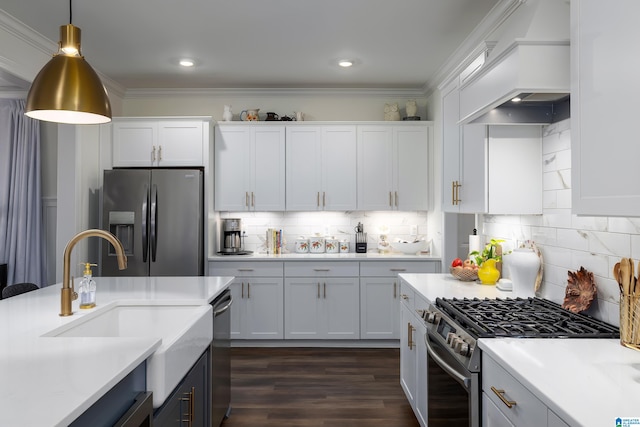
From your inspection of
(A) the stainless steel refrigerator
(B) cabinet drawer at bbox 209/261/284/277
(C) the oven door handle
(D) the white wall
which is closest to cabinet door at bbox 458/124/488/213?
(D) the white wall

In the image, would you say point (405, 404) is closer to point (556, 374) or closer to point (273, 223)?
point (556, 374)

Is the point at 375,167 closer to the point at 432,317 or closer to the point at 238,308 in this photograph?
the point at 238,308

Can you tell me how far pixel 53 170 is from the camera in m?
4.69

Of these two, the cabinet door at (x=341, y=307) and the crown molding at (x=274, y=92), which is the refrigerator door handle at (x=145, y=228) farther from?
the cabinet door at (x=341, y=307)

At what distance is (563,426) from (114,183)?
4158 mm

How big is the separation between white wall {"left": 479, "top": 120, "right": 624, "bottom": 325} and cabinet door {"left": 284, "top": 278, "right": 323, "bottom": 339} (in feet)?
7.17

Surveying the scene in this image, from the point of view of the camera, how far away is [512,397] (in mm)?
1395

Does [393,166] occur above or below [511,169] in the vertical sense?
above

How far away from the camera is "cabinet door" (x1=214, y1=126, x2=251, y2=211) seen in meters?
4.70

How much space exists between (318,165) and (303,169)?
0.17 metres

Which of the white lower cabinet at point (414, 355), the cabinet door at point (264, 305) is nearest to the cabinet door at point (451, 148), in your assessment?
the white lower cabinet at point (414, 355)

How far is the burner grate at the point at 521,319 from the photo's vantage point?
170cm

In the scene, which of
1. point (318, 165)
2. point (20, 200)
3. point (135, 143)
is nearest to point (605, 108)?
point (318, 165)

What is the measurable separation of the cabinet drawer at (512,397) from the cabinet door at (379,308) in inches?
111
